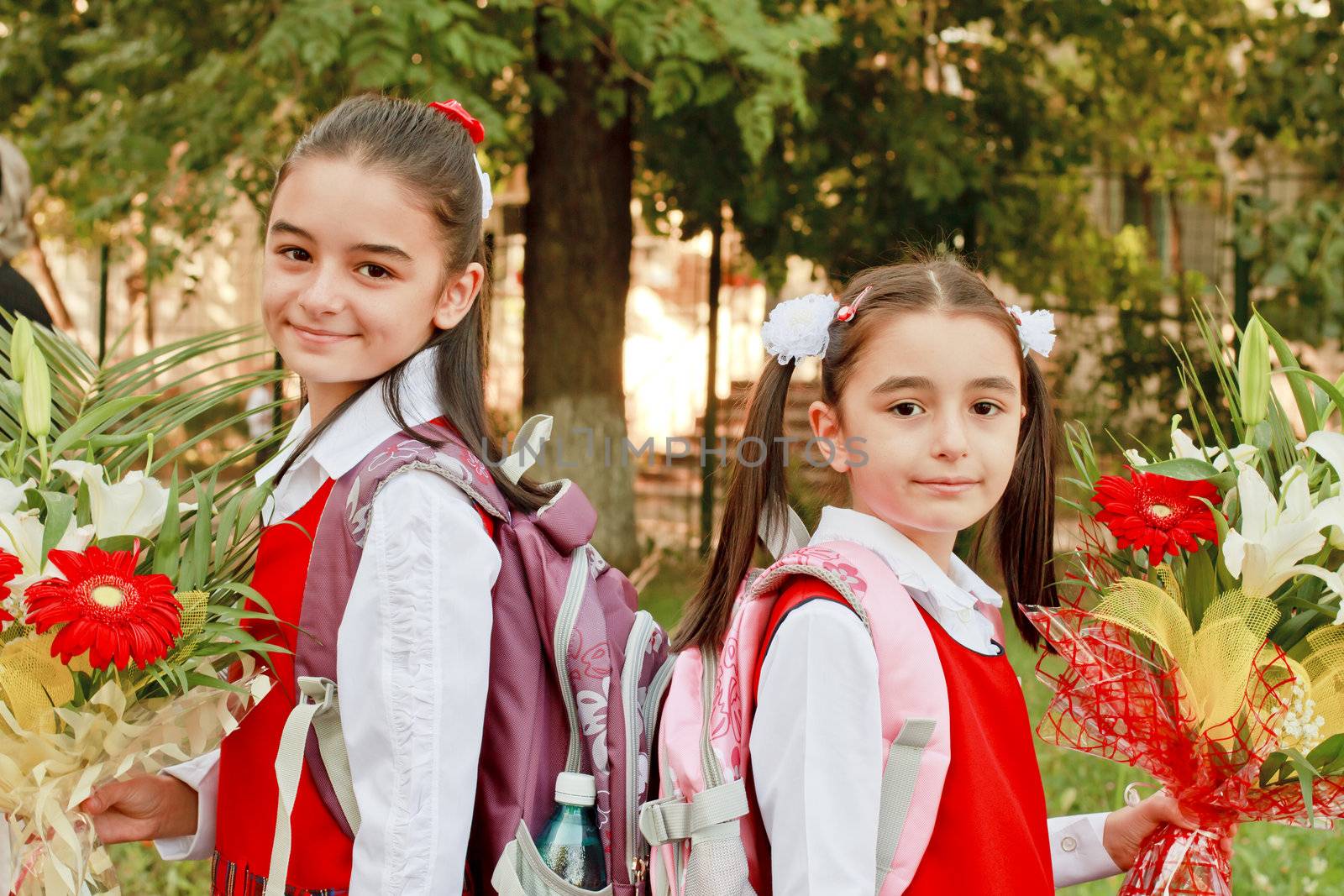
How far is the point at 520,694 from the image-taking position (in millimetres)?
1784

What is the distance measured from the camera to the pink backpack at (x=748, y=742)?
1.63 m

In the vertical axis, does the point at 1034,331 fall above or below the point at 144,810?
above

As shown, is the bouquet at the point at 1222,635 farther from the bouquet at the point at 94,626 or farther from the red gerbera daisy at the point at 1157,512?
the bouquet at the point at 94,626

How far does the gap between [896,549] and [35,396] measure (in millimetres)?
1166

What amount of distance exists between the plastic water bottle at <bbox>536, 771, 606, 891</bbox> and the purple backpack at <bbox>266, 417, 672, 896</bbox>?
0.02m

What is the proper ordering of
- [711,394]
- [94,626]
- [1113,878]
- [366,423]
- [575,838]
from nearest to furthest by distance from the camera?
1. [94,626]
2. [575,838]
3. [366,423]
4. [1113,878]
5. [711,394]

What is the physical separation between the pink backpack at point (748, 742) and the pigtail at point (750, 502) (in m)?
0.13

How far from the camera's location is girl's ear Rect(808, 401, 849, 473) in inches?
→ 74.0

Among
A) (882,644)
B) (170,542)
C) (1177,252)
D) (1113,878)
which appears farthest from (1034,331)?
(1177,252)

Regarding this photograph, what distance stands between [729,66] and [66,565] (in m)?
4.62

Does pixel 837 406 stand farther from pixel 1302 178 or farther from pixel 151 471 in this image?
pixel 1302 178

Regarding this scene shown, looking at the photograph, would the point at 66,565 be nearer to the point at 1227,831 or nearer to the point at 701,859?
the point at 701,859

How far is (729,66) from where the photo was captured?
575 cm

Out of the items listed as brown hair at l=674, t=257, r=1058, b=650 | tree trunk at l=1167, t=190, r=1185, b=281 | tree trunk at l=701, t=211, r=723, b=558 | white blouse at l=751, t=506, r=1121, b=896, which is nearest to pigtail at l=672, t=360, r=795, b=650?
brown hair at l=674, t=257, r=1058, b=650
